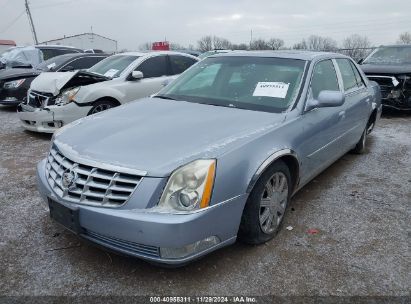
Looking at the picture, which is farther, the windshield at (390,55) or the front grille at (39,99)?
the windshield at (390,55)

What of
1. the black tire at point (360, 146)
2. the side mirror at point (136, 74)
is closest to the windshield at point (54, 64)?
the side mirror at point (136, 74)

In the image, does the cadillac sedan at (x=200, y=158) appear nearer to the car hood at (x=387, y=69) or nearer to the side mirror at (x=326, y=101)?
the side mirror at (x=326, y=101)

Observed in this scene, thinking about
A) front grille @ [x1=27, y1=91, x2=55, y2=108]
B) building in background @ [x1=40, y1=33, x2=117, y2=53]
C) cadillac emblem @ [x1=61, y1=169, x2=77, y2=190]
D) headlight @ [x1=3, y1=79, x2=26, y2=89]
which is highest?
cadillac emblem @ [x1=61, y1=169, x2=77, y2=190]

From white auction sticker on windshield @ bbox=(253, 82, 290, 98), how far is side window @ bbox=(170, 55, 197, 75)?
4287mm

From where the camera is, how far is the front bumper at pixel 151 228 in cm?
218

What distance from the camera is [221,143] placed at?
2.54 metres

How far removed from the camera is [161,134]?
8.96ft

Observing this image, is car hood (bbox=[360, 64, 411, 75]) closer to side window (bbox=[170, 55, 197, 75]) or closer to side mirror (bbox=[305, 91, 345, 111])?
side window (bbox=[170, 55, 197, 75])

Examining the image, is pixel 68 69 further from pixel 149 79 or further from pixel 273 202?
pixel 273 202

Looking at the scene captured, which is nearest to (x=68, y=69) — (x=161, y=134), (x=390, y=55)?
(x=161, y=134)

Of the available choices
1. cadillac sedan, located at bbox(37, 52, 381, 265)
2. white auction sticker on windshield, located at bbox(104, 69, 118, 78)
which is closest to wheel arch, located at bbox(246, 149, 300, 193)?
cadillac sedan, located at bbox(37, 52, 381, 265)

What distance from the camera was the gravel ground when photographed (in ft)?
8.07

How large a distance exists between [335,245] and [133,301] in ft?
5.42

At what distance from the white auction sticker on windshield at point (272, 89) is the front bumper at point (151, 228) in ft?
4.21
